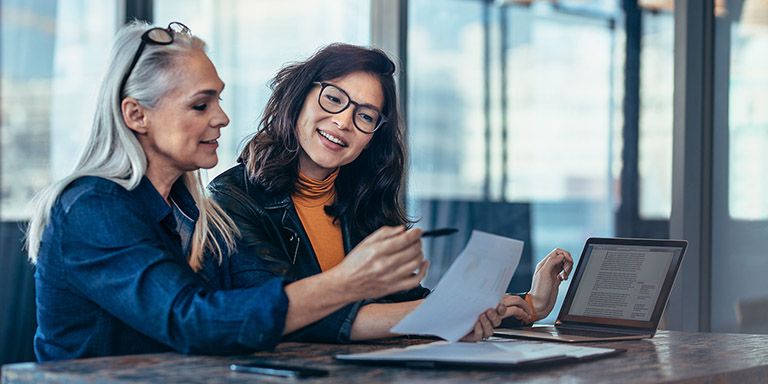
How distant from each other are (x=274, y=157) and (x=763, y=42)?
5.91ft

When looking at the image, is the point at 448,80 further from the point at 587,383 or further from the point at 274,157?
the point at 587,383

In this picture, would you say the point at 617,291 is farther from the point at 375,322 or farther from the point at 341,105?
the point at 341,105

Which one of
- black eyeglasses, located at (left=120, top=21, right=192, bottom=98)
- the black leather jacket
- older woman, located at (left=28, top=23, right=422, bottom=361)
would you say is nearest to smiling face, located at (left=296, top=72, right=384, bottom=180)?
the black leather jacket

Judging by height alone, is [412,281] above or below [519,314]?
above

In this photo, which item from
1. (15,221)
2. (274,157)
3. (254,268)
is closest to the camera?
(254,268)

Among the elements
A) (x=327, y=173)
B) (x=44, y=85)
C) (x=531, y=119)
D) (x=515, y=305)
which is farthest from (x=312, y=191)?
(x=44, y=85)

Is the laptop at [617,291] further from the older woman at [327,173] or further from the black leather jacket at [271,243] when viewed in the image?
the black leather jacket at [271,243]

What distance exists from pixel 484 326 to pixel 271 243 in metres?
0.53

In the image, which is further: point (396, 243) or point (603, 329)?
point (603, 329)

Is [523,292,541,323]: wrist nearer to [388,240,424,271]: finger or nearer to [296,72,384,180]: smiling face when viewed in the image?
[296,72,384,180]: smiling face

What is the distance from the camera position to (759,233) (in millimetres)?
3465

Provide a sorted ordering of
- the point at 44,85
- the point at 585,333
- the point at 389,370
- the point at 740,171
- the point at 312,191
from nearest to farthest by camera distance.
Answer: the point at 389,370, the point at 585,333, the point at 312,191, the point at 740,171, the point at 44,85

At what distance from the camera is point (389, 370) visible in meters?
1.65

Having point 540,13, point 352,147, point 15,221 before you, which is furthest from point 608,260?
point 15,221
